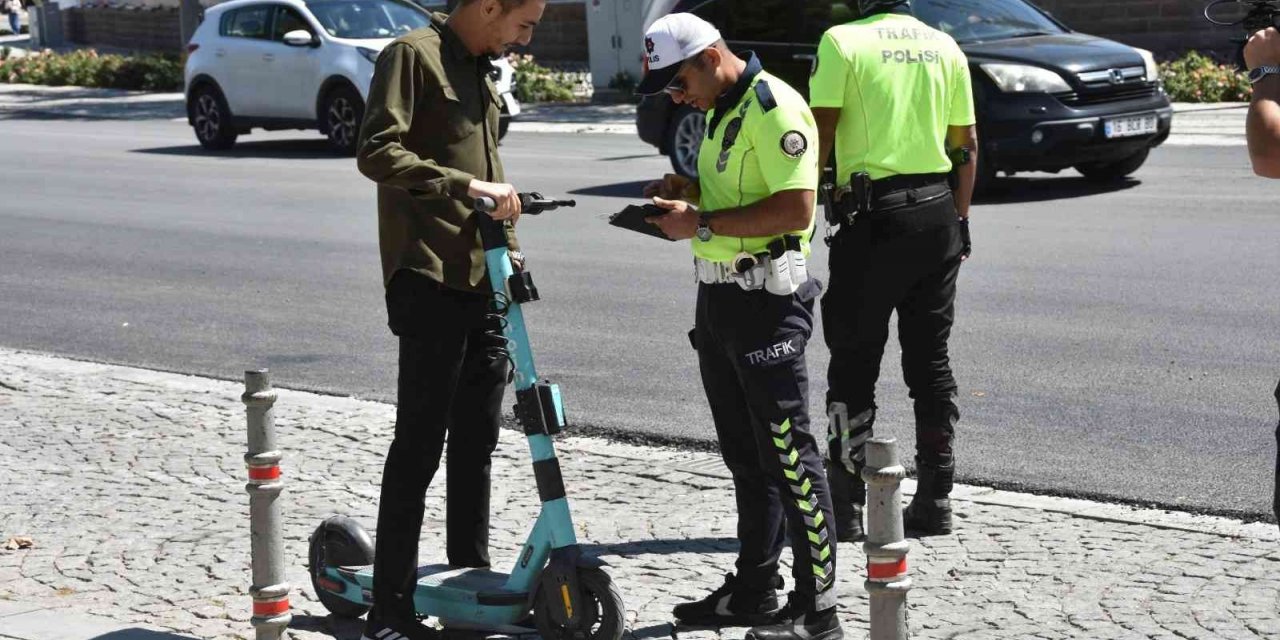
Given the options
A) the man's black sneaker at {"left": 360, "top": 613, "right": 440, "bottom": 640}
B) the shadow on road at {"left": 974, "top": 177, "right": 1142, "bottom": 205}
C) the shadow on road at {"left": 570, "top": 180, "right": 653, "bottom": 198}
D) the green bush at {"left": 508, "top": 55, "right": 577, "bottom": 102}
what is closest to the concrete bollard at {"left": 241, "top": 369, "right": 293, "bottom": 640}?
the man's black sneaker at {"left": 360, "top": 613, "right": 440, "bottom": 640}

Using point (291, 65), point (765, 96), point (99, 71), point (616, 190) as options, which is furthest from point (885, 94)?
point (99, 71)

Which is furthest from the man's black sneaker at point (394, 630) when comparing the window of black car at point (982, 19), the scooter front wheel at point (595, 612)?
the window of black car at point (982, 19)

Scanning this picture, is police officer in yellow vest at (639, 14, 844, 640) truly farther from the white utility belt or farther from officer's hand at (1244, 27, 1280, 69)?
officer's hand at (1244, 27, 1280, 69)

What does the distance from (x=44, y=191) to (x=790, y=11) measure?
766cm

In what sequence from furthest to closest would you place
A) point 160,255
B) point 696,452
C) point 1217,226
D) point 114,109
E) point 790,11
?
1. point 114,109
2. point 790,11
3. point 160,255
4. point 1217,226
5. point 696,452

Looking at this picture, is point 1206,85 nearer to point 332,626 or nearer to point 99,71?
point 332,626

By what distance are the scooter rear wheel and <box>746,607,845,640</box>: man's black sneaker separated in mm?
1163

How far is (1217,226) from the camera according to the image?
12242mm

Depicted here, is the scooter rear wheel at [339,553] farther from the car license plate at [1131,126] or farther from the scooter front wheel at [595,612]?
the car license plate at [1131,126]

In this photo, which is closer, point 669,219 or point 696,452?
point 669,219

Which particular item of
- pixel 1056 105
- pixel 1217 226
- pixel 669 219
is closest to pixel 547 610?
pixel 669 219

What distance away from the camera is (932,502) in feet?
19.1

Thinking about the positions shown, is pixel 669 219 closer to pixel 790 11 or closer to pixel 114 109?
pixel 790 11

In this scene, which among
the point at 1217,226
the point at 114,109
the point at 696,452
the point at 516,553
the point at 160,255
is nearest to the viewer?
the point at 516,553
